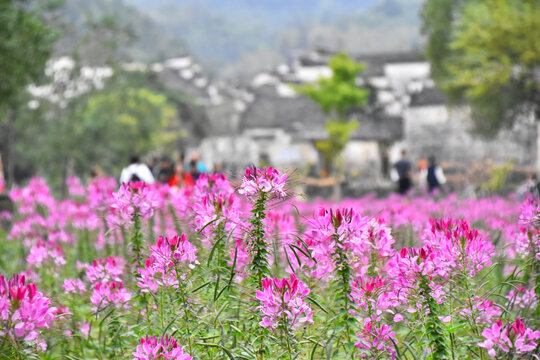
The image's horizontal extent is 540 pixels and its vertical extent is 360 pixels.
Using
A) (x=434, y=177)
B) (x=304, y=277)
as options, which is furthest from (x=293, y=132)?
(x=304, y=277)

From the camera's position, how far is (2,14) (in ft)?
47.4

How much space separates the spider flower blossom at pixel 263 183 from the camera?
129 inches

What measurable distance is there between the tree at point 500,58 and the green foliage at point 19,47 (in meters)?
18.7

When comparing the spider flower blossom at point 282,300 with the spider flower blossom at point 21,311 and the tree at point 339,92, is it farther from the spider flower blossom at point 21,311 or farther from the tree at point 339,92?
the tree at point 339,92

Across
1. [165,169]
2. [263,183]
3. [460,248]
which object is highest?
[263,183]

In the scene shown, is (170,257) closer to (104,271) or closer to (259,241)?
(259,241)

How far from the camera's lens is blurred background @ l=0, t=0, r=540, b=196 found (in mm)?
22391

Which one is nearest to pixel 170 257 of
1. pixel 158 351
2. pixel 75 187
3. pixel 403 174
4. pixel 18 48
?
pixel 158 351

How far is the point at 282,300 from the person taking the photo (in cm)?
295

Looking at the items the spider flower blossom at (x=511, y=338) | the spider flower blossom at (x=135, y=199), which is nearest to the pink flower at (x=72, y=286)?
the spider flower blossom at (x=135, y=199)

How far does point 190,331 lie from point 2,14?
42.1ft

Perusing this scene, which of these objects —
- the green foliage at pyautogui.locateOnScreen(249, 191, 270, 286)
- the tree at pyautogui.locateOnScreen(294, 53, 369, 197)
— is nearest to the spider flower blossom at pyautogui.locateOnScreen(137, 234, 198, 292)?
the green foliage at pyautogui.locateOnScreen(249, 191, 270, 286)

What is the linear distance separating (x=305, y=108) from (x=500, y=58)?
24.9 m

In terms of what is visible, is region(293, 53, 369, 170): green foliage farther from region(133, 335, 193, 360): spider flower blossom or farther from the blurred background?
region(133, 335, 193, 360): spider flower blossom
